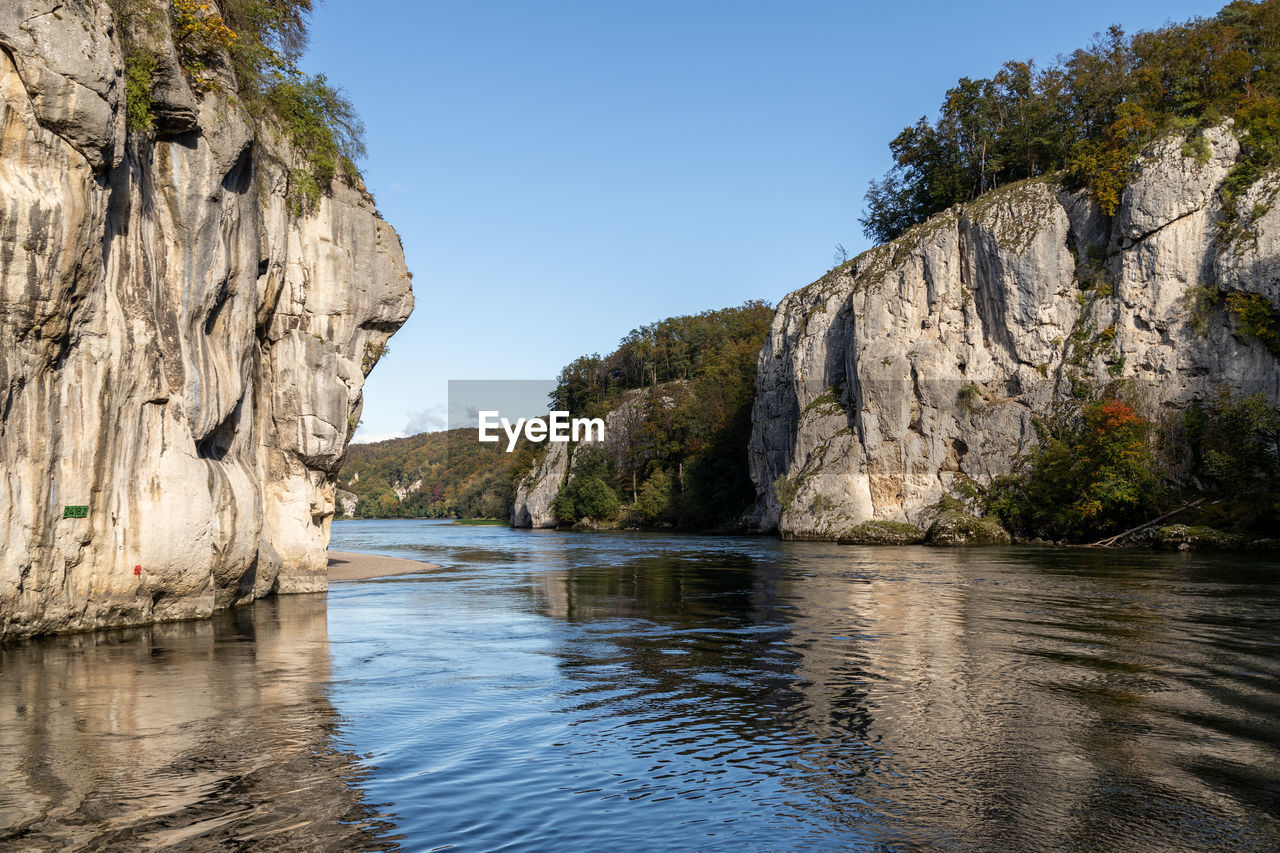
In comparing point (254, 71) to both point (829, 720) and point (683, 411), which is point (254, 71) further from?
point (683, 411)

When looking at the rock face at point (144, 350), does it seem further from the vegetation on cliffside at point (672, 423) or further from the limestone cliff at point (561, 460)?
the limestone cliff at point (561, 460)

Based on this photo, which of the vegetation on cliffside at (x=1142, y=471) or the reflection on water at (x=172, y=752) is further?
the vegetation on cliffside at (x=1142, y=471)

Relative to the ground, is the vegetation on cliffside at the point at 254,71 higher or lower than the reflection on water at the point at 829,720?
higher

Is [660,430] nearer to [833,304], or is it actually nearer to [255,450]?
[833,304]

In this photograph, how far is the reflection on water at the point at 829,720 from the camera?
7.96 metres

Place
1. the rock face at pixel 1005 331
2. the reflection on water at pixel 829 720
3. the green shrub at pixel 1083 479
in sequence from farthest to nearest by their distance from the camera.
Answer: the rock face at pixel 1005 331 → the green shrub at pixel 1083 479 → the reflection on water at pixel 829 720

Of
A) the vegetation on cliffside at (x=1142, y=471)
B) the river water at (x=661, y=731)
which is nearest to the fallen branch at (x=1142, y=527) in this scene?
the vegetation on cliffside at (x=1142, y=471)

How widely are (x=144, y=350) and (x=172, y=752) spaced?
11445 millimetres

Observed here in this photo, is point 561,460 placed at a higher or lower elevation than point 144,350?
higher

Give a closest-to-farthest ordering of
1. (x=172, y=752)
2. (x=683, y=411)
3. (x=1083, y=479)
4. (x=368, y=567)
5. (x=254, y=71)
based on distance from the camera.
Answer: (x=172, y=752) → (x=254, y=71) → (x=368, y=567) → (x=1083, y=479) → (x=683, y=411)

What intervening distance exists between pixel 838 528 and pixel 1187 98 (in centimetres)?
3436

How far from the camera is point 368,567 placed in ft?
135

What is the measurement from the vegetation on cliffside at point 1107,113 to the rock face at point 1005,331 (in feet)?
6.47

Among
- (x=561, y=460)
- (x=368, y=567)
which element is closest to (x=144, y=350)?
(x=368, y=567)
